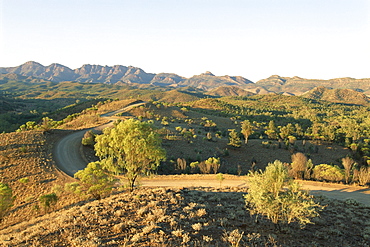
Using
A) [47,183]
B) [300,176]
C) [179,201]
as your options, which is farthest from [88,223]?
[300,176]

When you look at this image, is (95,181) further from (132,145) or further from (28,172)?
(28,172)

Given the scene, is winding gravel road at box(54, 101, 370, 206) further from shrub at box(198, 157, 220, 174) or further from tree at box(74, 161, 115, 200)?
tree at box(74, 161, 115, 200)

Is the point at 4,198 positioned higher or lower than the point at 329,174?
higher

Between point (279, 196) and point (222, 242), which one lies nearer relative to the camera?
point (222, 242)

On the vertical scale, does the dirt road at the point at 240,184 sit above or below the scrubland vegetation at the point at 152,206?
below

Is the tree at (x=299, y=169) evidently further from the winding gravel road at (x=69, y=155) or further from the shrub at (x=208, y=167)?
the winding gravel road at (x=69, y=155)

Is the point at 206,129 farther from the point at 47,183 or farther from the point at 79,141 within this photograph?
the point at 47,183

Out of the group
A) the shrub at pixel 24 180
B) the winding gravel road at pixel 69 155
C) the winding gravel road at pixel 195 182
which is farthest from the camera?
the winding gravel road at pixel 69 155

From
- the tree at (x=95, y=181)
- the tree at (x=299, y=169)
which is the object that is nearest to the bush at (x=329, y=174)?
the tree at (x=299, y=169)

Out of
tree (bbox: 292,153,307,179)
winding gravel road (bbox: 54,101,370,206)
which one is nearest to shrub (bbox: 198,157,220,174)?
winding gravel road (bbox: 54,101,370,206)

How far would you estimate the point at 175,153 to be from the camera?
49000mm

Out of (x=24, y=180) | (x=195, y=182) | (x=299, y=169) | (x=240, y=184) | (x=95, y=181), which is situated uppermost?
(x=95, y=181)

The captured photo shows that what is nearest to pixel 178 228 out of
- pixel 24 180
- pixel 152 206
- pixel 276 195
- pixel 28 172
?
pixel 152 206

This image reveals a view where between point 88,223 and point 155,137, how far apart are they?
30.0ft
